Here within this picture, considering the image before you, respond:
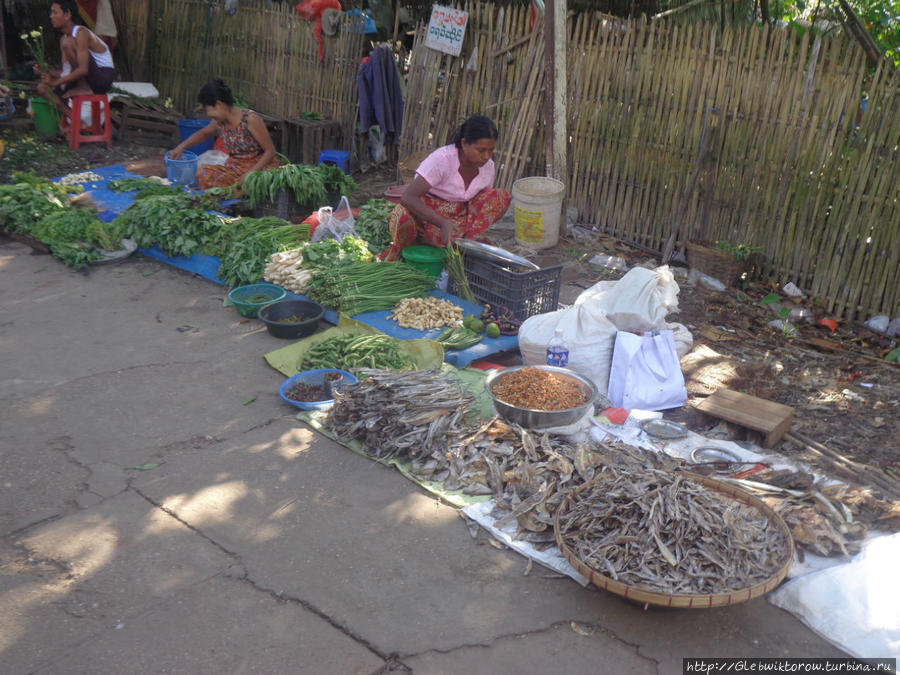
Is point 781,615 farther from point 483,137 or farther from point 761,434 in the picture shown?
point 483,137

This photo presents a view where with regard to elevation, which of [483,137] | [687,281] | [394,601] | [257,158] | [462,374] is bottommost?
[394,601]

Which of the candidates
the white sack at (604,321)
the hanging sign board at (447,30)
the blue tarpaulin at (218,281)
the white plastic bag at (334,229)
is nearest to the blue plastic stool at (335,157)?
the hanging sign board at (447,30)

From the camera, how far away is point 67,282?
6.12m

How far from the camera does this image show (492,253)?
5172 mm

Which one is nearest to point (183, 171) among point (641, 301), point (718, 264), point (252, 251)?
point (252, 251)

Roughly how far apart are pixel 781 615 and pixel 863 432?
1.88 m

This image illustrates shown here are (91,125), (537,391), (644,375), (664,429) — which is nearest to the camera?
(537,391)

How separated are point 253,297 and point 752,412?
12.0ft

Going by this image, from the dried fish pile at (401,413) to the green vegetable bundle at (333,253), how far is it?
184 cm

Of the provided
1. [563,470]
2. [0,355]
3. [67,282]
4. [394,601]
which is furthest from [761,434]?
[67,282]

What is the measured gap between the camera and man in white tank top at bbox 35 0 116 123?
9.39m

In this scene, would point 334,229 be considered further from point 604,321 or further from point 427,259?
point 604,321

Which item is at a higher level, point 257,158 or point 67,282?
point 257,158

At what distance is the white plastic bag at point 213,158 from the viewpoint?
25.3ft
